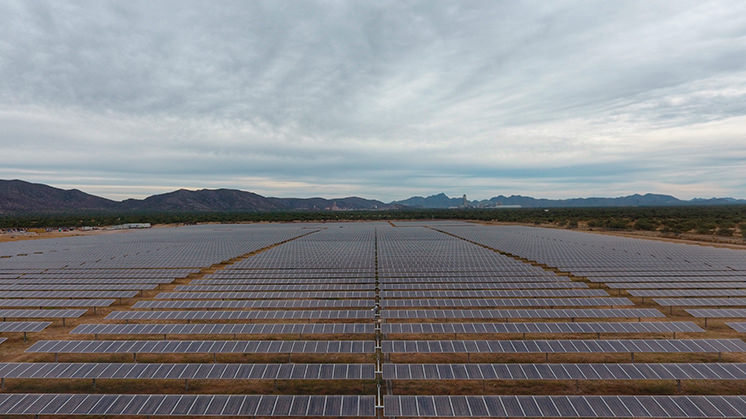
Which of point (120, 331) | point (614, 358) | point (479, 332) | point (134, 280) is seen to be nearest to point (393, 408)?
point (479, 332)

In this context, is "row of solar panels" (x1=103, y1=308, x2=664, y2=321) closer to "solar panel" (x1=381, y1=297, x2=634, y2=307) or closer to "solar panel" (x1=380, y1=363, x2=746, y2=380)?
Answer: "solar panel" (x1=381, y1=297, x2=634, y2=307)

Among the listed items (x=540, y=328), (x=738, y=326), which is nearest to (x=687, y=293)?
(x=738, y=326)

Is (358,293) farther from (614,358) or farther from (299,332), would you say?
(614,358)

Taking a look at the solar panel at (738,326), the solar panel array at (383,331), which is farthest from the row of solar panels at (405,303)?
the solar panel at (738,326)

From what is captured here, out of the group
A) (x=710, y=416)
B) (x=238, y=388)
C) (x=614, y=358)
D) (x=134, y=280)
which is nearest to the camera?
(x=710, y=416)

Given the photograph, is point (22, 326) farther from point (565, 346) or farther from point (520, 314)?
point (565, 346)
